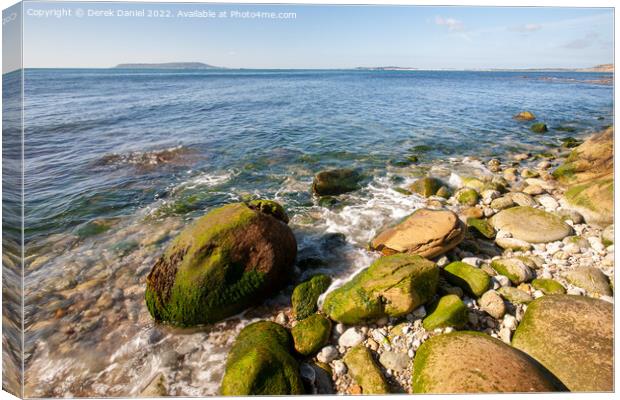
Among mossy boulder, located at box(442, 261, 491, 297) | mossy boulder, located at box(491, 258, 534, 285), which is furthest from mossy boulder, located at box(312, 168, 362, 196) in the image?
mossy boulder, located at box(491, 258, 534, 285)

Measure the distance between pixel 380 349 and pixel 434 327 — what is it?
829 mm

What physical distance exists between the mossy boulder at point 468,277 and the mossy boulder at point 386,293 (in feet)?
2.21

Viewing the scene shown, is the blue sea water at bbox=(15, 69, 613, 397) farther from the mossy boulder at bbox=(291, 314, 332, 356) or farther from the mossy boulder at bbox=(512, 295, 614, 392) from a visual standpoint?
the mossy boulder at bbox=(512, 295, 614, 392)

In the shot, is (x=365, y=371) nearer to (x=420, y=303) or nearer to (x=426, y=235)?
(x=420, y=303)

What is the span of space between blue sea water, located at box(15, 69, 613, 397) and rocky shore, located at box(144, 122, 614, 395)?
0.46 metres

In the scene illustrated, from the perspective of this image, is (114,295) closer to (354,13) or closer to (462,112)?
(354,13)

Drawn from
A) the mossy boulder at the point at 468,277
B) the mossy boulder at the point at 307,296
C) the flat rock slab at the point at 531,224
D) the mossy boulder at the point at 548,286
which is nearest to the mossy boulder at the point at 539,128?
the flat rock slab at the point at 531,224

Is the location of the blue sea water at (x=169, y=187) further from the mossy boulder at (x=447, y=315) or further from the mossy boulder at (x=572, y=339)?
the mossy boulder at (x=572, y=339)

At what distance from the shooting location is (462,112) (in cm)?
2227

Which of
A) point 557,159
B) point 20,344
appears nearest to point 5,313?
point 20,344

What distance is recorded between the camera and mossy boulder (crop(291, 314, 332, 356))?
4.55 metres

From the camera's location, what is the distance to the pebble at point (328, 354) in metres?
4.45

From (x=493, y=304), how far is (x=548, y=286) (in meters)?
1.19

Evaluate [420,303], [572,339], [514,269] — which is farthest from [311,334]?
[514,269]
